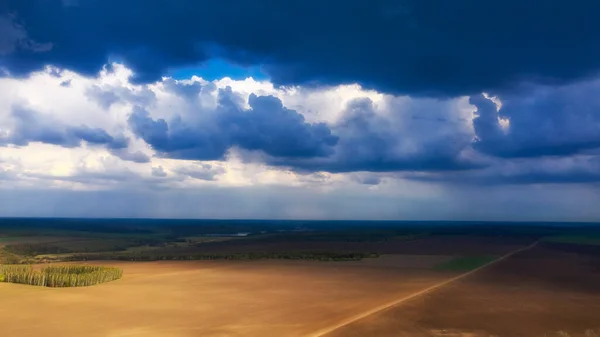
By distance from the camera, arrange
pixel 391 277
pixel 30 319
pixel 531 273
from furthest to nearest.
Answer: pixel 531 273 < pixel 391 277 < pixel 30 319

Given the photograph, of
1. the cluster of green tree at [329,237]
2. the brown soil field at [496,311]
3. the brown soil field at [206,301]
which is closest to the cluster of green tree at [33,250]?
the brown soil field at [206,301]

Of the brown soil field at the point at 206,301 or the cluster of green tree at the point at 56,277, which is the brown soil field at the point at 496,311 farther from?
the cluster of green tree at the point at 56,277

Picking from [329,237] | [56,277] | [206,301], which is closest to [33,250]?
[56,277]

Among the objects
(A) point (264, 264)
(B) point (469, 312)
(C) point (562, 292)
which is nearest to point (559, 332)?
(B) point (469, 312)

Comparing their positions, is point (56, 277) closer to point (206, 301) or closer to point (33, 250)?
point (206, 301)

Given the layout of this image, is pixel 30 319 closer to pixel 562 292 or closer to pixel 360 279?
pixel 360 279
